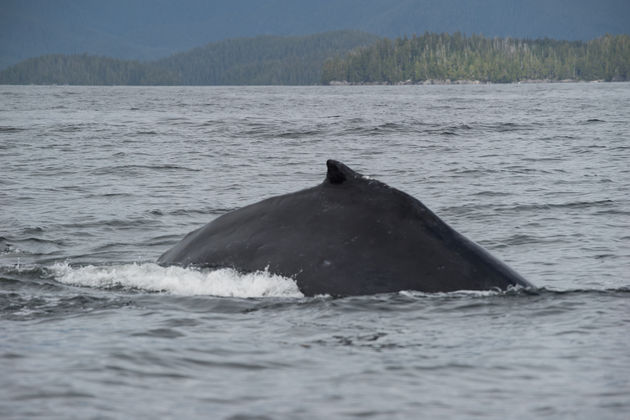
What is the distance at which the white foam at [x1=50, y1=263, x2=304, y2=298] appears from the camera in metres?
6.28

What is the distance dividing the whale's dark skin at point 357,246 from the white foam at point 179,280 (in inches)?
4.2

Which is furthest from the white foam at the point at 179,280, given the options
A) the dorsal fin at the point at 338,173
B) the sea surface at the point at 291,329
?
the dorsal fin at the point at 338,173

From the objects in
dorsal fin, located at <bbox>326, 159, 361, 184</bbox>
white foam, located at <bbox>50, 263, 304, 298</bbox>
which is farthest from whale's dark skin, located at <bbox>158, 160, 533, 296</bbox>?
white foam, located at <bbox>50, 263, 304, 298</bbox>

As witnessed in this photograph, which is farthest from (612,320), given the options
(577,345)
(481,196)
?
(481,196)

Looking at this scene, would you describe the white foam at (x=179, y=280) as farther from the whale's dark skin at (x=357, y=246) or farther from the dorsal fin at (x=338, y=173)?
the dorsal fin at (x=338, y=173)

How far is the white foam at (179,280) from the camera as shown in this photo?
6.28 meters

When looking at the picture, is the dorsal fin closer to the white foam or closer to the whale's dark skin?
the whale's dark skin

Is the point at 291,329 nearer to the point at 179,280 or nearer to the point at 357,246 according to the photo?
the point at 357,246

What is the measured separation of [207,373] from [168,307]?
6.66 feet

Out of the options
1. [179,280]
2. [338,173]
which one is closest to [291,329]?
[338,173]

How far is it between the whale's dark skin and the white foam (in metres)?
0.11

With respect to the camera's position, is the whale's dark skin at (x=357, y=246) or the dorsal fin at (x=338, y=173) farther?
the dorsal fin at (x=338, y=173)

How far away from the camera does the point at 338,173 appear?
A: 622 centimetres

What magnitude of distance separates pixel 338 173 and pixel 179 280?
1.74 metres
